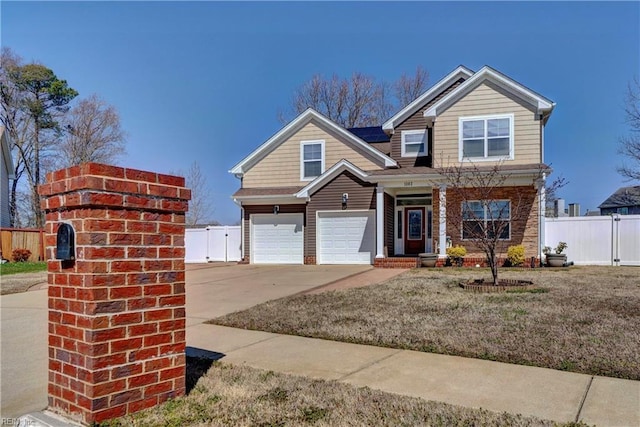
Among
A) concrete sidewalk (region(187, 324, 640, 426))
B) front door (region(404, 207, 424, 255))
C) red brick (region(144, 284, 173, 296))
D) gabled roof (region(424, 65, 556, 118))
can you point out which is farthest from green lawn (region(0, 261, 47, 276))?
gabled roof (region(424, 65, 556, 118))

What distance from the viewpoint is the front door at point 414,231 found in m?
18.5

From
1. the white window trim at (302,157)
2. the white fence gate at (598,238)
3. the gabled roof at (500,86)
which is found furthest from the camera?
the white window trim at (302,157)

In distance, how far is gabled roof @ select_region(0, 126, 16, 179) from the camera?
84.4 feet

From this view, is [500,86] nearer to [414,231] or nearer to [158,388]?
[414,231]

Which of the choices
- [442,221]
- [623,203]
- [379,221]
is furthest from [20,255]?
[623,203]

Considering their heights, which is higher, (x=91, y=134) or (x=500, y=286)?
(x=91, y=134)

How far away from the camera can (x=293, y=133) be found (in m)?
19.6

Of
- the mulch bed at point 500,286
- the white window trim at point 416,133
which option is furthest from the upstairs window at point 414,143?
the mulch bed at point 500,286

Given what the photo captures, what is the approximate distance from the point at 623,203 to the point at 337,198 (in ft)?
133

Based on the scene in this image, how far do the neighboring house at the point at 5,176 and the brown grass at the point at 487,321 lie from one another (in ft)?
82.3

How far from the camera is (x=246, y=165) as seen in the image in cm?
2028

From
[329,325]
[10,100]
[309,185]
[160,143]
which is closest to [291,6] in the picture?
[309,185]

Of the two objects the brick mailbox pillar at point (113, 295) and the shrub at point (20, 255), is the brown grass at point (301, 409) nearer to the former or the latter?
the brick mailbox pillar at point (113, 295)

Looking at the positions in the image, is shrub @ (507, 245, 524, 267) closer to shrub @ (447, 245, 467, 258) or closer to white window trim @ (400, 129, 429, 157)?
shrub @ (447, 245, 467, 258)
